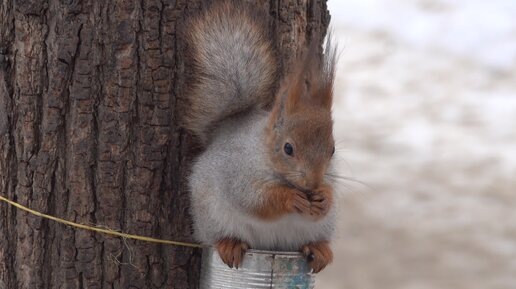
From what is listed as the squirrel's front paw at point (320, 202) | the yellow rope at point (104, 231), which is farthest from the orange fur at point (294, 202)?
the yellow rope at point (104, 231)

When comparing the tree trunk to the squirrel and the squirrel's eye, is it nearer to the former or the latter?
the squirrel

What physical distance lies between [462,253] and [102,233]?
1.94 metres

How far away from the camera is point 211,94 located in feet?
4.94

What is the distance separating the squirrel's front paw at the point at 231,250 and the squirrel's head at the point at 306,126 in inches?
4.6

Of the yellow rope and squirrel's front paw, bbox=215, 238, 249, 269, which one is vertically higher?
the yellow rope

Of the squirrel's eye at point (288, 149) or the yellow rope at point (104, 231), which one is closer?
the squirrel's eye at point (288, 149)

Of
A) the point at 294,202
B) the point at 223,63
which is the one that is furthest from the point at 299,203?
the point at 223,63

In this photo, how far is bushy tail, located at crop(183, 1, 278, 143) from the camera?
1.49 metres

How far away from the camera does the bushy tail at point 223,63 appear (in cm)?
149

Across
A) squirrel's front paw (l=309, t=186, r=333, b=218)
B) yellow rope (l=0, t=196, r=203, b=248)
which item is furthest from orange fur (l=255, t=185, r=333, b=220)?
yellow rope (l=0, t=196, r=203, b=248)

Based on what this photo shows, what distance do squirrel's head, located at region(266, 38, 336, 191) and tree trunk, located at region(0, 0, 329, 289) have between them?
19cm

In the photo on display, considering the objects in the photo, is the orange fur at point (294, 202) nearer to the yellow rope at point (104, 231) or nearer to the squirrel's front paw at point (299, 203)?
the squirrel's front paw at point (299, 203)

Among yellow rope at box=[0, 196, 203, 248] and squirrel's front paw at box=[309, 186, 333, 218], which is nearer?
squirrel's front paw at box=[309, 186, 333, 218]

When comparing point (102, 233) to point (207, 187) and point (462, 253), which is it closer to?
point (207, 187)
